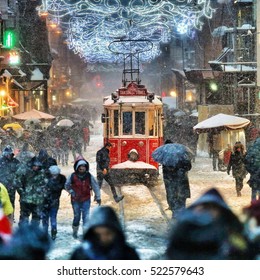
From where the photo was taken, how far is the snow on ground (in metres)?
9.90

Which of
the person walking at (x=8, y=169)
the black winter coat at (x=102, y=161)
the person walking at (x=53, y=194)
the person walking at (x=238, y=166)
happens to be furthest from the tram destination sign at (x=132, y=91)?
the person walking at (x=53, y=194)

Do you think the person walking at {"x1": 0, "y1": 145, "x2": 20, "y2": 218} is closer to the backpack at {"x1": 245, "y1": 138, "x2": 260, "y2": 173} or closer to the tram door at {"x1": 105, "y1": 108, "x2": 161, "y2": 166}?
the backpack at {"x1": 245, "y1": 138, "x2": 260, "y2": 173}

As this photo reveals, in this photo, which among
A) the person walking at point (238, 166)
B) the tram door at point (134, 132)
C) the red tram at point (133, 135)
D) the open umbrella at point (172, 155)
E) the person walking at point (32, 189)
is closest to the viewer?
the person walking at point (32, 189)

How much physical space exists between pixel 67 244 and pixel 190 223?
17.2 feet

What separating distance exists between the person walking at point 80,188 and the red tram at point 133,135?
22.1 ft

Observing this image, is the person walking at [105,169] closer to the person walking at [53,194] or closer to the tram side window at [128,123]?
the tram side window at [128,123]

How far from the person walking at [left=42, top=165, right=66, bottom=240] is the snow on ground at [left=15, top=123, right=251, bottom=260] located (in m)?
0.33

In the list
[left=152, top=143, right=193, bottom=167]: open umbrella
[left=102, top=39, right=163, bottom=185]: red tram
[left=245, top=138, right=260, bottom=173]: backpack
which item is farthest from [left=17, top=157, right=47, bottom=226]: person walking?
[left=102, top=39, right=163, bottom=185]: red tram

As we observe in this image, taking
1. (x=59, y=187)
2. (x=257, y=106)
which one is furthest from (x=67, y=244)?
(x=257, y=106)

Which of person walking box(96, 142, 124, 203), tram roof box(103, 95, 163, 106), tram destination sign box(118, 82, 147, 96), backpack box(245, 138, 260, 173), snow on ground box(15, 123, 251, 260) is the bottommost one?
snow on ground box(15, 123, 251, 260)

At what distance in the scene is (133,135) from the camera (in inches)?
711

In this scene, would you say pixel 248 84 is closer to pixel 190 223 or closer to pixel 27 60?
pixel 27 60

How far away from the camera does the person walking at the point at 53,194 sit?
414 inches
